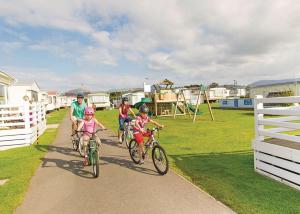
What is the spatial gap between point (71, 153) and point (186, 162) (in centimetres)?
420

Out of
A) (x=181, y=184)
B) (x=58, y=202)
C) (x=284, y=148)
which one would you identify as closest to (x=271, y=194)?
(x=284, y=148)

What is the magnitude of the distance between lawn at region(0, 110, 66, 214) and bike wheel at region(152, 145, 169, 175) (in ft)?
9.59

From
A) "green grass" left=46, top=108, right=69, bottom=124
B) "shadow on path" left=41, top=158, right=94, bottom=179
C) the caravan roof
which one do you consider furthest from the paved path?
"green grass" left=46, top=108, right=69, bottom=124

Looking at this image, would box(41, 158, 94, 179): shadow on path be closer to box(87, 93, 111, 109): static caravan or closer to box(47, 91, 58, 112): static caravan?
box(87, 93, 111, 109): static caravan

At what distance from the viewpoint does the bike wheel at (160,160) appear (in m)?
6.14

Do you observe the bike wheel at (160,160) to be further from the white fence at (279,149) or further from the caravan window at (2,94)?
the caravan window at (2,94)

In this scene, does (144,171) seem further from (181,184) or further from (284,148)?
(284,148)

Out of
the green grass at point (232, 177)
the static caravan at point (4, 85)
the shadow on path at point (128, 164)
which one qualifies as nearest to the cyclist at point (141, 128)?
the shadow on path at point (128, 164)

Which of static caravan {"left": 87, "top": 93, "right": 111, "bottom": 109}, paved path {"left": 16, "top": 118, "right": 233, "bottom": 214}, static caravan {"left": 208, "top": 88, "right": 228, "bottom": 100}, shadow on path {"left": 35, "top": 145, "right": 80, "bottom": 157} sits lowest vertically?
paved path {"left": 16, "top": 118, "right": 233, "bottom": 214}

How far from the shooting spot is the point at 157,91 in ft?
87.8

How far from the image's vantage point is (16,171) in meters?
7.04

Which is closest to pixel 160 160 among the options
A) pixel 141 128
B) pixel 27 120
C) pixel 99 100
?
pixel 141 128

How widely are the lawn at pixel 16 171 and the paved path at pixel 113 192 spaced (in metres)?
0.18

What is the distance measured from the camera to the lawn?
4.97 metres
